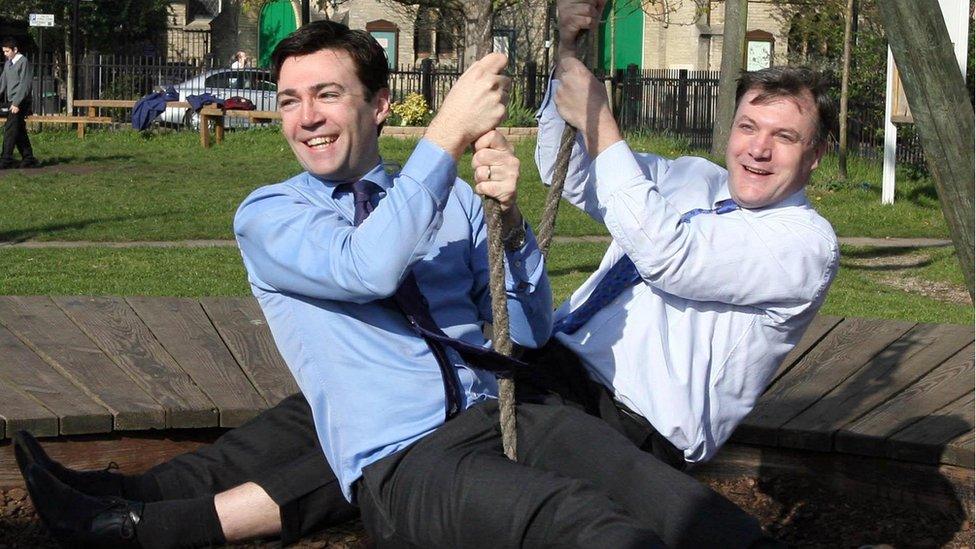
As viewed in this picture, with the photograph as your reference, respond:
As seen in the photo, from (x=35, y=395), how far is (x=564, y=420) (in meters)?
1.89

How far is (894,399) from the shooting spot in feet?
13.9

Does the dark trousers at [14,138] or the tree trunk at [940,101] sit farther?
the dark trousers at [14,138]

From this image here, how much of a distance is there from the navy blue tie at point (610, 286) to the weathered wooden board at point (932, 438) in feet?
4.07

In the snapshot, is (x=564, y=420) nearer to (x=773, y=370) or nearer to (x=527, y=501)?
(x=527, y=501)

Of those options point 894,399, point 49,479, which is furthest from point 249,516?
point 894,399

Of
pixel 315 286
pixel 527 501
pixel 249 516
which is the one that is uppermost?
pixel 315 286

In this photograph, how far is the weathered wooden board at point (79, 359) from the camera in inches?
148

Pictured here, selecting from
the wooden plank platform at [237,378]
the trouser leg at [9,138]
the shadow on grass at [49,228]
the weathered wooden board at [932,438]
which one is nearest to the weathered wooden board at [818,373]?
the wooden plank platform at [237,378]

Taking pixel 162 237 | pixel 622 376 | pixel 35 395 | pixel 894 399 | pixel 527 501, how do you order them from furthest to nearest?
pixel 162 237, pixel 894 399, pixel 35 395, pixel 622 376, pixel 527 501

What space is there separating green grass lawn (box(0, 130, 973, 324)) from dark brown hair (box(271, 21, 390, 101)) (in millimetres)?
4242

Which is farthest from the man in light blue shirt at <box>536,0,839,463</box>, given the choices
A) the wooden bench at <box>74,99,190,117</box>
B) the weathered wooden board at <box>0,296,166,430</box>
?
the wooden bench at <box>74,99,190,117</box>

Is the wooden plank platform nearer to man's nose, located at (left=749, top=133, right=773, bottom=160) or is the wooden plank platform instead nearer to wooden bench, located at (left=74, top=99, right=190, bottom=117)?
man's nose, located at (left=749, top=133, right=773, bottom=160)

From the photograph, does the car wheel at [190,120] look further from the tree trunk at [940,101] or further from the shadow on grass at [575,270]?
the tree trunk at [940,101]

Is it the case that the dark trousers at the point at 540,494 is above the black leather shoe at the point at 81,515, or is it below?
above
